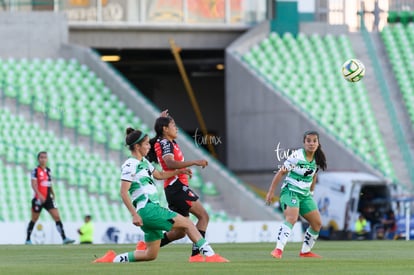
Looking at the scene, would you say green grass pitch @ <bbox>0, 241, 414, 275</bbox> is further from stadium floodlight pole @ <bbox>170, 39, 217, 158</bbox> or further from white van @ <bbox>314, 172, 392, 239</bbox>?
stadium floodlight pole @ <bbox>170, 39, 217, 158</bbox>

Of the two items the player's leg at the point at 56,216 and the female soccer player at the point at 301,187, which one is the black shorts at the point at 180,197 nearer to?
the female soccer player at the point at 301,187

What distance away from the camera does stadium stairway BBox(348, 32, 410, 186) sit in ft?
135

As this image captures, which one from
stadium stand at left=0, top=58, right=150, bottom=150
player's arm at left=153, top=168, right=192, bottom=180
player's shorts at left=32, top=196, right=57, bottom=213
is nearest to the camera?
player's arm at left=153, top=168, right=192, bottom=180

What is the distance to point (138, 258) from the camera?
1675 centimetres

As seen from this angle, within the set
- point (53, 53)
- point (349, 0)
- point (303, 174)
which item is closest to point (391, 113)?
point (349, 0)

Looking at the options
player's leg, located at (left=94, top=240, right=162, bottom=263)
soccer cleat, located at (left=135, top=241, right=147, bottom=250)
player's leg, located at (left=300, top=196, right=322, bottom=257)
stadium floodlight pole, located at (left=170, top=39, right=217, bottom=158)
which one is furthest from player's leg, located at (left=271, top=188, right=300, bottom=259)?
stadium floodlight pole, located at (left=170, top=39, right=217, bottom=158)

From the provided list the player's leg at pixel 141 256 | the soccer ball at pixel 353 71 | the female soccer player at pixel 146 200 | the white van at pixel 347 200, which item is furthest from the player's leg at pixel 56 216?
the female soccer player at pixel 146 200

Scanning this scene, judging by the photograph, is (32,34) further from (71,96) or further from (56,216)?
(56,216)

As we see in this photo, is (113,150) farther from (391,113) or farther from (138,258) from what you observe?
(138,258)

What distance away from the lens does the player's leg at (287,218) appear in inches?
734

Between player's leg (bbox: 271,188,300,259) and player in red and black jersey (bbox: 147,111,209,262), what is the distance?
114cm

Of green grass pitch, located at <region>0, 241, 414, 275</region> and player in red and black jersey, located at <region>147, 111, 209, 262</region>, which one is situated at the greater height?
player in red and black jersey, located at <region>147, 111, 209, 262</region>

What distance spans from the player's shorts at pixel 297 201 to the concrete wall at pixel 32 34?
2509 cm

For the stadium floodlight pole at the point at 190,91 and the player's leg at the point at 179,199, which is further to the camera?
the stadium floodlight pole at the point at 190,91
